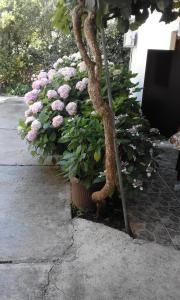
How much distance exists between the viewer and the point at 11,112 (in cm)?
684

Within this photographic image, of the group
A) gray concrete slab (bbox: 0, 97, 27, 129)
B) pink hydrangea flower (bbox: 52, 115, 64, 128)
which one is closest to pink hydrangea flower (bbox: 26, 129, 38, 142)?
pink hydrangea flower (bbox: 52, 115, 64, 128)

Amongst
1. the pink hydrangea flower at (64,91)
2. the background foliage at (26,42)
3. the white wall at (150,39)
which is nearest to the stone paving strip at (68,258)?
the pink hydrangea flower at (64,91)

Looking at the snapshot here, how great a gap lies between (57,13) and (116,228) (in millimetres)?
1863

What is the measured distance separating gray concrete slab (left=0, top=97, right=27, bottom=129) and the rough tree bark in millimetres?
3590

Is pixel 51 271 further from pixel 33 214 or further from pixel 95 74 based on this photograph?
pixel 95 74

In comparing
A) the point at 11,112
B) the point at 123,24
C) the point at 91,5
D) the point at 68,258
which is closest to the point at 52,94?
the point at 123,24

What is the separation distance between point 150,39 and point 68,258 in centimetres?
468

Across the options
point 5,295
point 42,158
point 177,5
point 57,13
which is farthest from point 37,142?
point 177,5

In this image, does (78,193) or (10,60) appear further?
(10,60)

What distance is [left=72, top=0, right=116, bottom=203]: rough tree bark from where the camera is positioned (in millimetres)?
2145

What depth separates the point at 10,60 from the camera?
9234 mm

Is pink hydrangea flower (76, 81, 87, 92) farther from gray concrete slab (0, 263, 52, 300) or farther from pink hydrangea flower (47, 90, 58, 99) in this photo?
gray concrete slab (0, 263, 52, 300)

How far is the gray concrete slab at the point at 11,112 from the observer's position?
5.92 m

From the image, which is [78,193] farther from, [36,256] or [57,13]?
[57,13]
